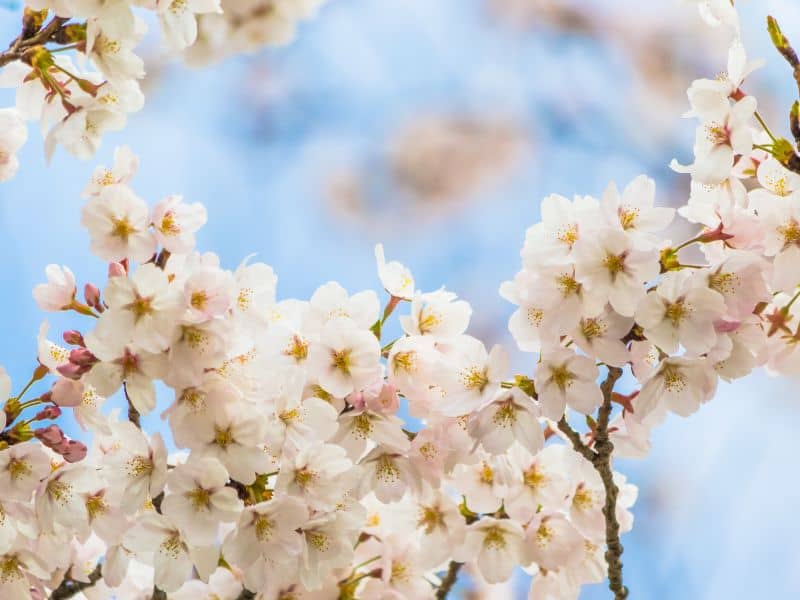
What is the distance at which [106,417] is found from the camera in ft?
5.02

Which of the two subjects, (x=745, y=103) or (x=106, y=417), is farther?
(x=106, y=417)

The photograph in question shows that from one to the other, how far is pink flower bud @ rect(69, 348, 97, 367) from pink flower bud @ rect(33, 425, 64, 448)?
6.1 inches

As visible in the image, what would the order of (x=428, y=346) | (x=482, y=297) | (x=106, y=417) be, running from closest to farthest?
(x=428, y=346), (x=106, y=417), (x=482, y=297)

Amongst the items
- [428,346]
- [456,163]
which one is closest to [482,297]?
[456,163]

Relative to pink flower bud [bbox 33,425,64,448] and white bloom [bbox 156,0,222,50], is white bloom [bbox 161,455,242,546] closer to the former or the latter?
pink flower bud [bbox 33,425,64,448]

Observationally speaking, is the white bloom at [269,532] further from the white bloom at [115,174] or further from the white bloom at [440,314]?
the white bloom at [115,174]

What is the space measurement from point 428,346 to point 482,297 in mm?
1777

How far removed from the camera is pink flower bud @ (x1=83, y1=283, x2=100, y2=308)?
1.40 m

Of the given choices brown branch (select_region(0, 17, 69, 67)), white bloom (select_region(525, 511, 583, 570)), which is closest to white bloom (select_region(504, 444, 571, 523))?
white bloom (select_region(525, 511, 583, 570))

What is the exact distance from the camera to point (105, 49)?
1.38 metres

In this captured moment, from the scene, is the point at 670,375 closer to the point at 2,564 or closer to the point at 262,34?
the point at 262,34

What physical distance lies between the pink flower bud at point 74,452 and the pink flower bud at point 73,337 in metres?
0.16

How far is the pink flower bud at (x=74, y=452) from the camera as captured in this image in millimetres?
1469

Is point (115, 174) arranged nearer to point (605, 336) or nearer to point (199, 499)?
point (199, 499)
